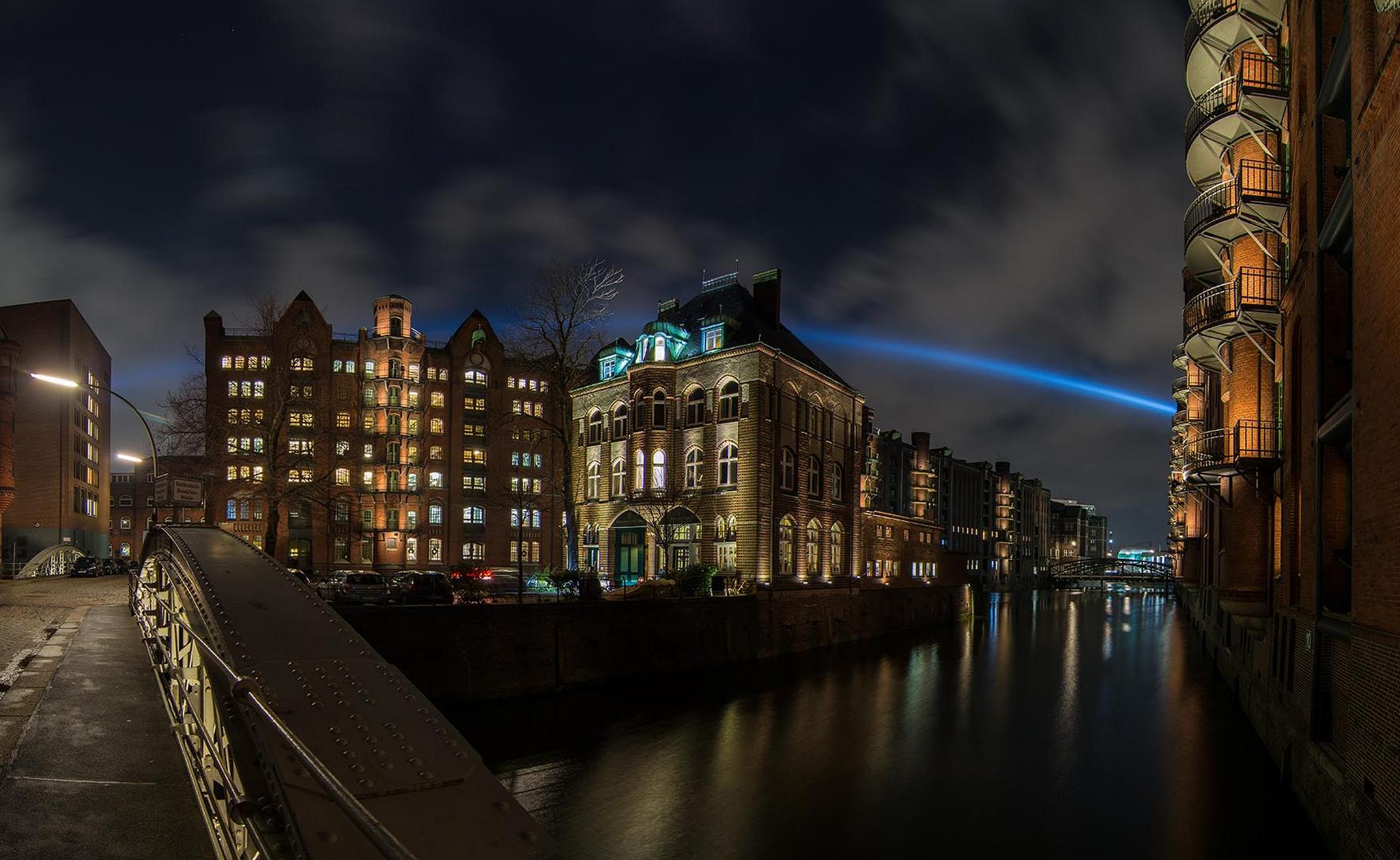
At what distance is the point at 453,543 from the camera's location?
235 feet

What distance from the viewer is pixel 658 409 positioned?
154ft

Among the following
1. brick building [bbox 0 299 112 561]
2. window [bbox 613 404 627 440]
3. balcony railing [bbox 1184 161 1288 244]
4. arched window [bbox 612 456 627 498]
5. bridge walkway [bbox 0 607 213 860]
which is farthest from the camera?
brick building [bbox 0 299 112 561]

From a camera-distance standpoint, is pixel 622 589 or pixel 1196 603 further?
pixel 1196 603

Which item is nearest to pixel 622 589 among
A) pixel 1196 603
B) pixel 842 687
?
pixel 842 687

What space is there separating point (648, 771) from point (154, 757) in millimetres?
15237

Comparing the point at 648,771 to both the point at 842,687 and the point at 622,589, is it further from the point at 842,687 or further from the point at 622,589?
the point at 622,589

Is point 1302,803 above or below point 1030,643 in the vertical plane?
above

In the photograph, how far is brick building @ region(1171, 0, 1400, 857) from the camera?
11.6 m

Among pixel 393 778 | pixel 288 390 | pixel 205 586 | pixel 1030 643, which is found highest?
pixel 288 390

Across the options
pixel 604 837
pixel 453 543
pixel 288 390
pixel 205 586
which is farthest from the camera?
pixel 453 543

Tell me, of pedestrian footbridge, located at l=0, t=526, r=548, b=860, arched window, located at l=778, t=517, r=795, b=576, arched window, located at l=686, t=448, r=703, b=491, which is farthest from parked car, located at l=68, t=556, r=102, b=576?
A: pedestrian footbridge, located at l=0, t=526, r=548, b=860

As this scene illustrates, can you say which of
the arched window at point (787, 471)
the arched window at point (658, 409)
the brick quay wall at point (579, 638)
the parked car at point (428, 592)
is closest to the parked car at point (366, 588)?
the parked car at point (428, 592)

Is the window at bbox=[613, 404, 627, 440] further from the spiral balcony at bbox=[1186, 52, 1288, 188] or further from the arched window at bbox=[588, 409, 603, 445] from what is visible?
the spiral balcony at bbox=[1186, 52, 1288, 188]

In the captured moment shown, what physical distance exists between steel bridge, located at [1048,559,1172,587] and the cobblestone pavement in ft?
443
